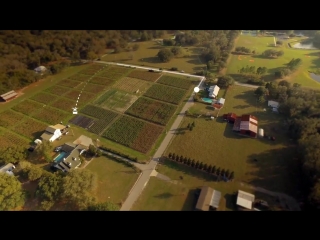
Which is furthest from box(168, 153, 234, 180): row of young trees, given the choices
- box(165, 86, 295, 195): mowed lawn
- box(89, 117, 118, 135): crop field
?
box(89, 117, 118, 135): crop field

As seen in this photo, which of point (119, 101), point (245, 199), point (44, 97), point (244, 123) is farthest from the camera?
point (44, 97)

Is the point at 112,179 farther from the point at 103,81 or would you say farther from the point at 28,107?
the point at 103,81

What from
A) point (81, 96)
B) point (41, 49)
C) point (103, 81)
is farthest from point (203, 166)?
point (41, 49)

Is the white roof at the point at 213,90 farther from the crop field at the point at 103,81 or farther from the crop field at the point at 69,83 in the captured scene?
the crop field at the point at 69,83

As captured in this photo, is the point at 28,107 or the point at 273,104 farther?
the point at 28,107

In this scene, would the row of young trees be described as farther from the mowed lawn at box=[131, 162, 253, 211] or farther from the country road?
the country road

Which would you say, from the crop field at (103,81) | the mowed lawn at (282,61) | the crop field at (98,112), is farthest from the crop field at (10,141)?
the mowed lawn at (282,61)
